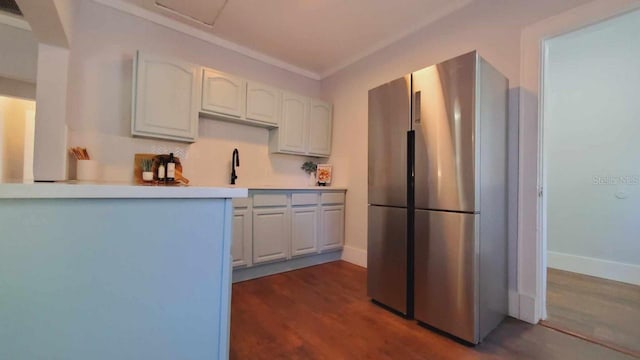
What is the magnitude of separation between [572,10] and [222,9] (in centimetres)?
270

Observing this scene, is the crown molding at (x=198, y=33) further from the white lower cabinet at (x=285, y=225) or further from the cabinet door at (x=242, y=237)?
the cabinet door at (x=242, y=237)

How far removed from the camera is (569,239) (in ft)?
9.80

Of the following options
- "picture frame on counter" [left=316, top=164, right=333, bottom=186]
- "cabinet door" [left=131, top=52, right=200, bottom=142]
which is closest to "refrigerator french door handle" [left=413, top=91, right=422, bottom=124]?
"picture frame on counter" [left=316, top=164, right=333, bottom=186]

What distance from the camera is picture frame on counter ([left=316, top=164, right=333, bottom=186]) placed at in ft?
11.7

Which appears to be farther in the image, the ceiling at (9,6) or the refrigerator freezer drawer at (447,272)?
the ceiling at (9,6)

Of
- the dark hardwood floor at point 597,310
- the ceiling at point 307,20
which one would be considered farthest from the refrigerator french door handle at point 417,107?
the dark hardwood floor at point 597,310

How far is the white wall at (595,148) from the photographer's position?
2.61 metres

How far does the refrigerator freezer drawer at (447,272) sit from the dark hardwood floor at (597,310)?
727 millimetres

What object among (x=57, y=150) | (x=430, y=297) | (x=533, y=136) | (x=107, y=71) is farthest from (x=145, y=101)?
(x=533, y=136)

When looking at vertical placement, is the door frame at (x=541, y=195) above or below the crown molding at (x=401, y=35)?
below

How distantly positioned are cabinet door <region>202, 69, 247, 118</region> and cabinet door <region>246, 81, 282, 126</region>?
0.26 ft

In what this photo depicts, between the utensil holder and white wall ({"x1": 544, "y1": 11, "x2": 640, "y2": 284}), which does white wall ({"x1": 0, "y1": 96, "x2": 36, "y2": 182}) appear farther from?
white wall ({"x1": 544, "y1": 11, "x2": 640, "y2": 284})

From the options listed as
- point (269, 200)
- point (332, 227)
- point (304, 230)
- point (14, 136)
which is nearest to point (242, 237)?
point (269, 200)

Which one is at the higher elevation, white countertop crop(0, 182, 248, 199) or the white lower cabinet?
white countertop crop(0, 182, 248, 199)
